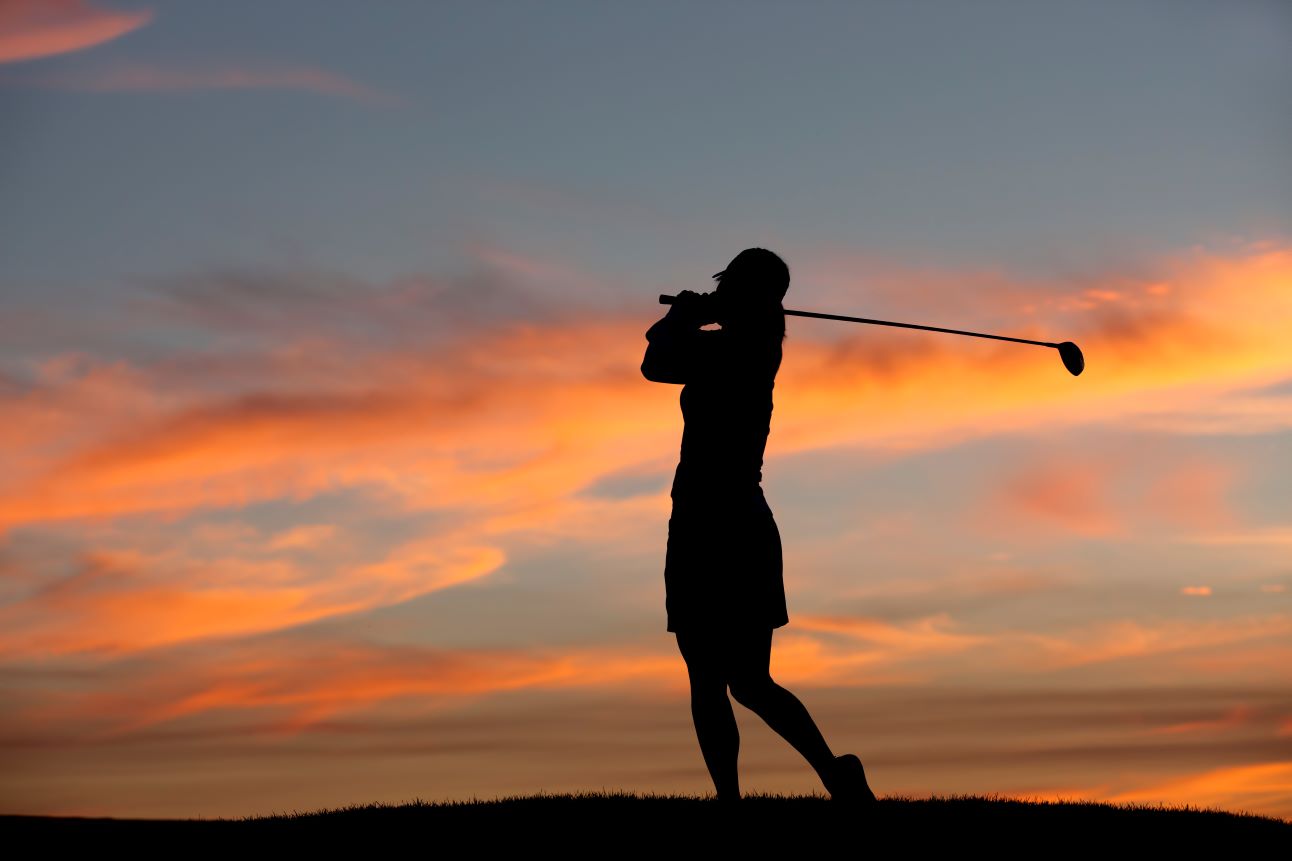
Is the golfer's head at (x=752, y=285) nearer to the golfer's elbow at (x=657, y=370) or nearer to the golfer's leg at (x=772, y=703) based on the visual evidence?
the golfer's elbow at (x=657, y=370)

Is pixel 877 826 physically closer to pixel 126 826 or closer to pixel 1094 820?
pixel 1094 820

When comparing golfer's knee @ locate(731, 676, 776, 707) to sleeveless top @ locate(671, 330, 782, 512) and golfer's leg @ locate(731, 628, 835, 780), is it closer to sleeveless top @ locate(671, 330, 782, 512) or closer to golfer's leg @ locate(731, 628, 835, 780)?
golfer's leg @ locate(731, 628, 835, 780)

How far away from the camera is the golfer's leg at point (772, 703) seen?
7.44 meters

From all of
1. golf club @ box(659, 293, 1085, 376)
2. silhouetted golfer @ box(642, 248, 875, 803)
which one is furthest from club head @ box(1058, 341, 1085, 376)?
silhouetted golfer @ box(642, 248, 875, 803)

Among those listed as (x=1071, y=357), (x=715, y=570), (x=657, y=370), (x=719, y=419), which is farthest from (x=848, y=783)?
(x=1071, y=357)

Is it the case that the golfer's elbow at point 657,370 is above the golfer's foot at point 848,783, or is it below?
above

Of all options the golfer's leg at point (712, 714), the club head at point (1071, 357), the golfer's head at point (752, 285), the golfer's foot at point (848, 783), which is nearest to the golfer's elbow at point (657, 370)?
Result: the golfer's head at point (752, 285)

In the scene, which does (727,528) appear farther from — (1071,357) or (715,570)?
(1071,357)

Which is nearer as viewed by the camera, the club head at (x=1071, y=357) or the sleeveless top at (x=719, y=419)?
the sleeveless top at (x=719, y=419)

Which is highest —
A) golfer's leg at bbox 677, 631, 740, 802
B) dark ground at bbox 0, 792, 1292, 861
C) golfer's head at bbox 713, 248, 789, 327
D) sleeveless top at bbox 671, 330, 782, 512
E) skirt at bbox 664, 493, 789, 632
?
golfer's head at bbox 713, 248, 789, 327

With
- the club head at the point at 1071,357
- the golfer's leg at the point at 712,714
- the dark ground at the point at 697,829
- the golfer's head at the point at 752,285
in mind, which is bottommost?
the dark ground at the point at 697,829

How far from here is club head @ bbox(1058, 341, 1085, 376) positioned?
34.1ft

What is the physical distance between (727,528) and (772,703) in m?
0.89

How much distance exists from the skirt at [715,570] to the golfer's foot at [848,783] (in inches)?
32.1
